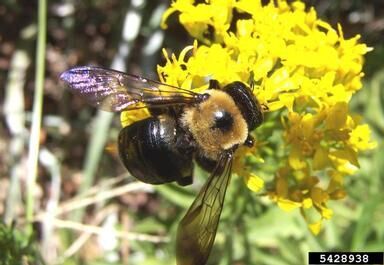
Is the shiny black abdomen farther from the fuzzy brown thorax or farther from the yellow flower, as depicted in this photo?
the yellow flower

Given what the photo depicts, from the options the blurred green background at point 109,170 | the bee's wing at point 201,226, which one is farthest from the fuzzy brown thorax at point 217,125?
Answer: the blurred green background at point 109,170

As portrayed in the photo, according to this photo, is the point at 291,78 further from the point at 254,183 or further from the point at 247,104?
the point at 254,183

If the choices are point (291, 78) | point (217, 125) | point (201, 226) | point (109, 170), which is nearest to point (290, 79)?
point (291, 78)

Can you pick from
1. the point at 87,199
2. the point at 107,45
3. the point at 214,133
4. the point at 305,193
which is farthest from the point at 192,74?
the point at 107,45

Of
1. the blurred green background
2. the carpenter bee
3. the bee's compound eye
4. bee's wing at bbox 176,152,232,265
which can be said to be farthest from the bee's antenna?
the blurred green background

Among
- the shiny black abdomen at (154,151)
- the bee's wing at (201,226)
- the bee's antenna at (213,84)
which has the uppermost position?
the bee's antenna at (213,84)

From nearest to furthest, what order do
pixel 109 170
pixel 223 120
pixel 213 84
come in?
pixel 223 120 < pixel 213 84 < pixel 109 170

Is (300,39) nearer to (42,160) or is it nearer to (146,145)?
(146,145)

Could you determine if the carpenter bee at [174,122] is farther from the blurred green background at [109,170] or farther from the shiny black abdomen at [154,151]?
the blurred green background at [109,170]
